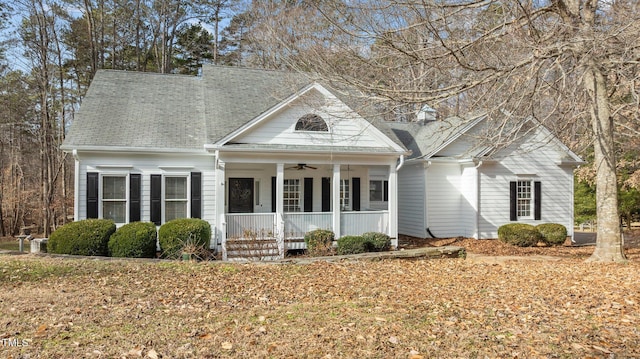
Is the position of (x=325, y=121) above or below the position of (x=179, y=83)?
below

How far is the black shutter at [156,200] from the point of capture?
42.5ft

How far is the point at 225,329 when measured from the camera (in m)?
5.07

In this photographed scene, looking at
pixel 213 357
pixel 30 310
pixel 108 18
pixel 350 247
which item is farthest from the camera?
pixel 108 18

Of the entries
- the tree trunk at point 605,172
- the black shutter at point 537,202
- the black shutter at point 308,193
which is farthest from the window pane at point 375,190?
the tree trunk at point 605,172

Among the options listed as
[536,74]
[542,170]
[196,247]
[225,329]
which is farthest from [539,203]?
[225,329]

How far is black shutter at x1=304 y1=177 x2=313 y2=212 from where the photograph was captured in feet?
51.9

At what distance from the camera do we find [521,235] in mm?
14727

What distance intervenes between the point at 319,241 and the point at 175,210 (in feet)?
14.3

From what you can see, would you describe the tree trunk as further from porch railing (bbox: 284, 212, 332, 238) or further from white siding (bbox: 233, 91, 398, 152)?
porch railing (bbox: 284, 212, 332, 238)

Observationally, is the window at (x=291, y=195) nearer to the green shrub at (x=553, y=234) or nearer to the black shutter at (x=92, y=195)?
the black shutter at (x=92, y=195)

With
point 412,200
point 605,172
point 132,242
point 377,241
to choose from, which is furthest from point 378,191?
point 132,242

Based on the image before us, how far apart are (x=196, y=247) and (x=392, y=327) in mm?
7593

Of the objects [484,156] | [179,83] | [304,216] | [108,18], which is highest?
[108,18]

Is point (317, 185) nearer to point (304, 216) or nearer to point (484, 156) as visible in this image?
point (304, 216)
